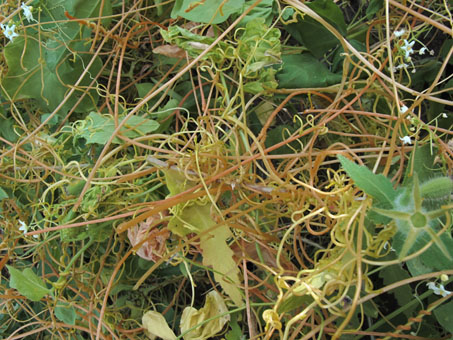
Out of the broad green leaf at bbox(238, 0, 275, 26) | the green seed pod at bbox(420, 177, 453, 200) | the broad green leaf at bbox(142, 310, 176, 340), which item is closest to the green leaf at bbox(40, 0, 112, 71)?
the broad green leaf at bbox(238, 0, 275, 26)

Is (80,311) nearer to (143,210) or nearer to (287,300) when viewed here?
(143,210)

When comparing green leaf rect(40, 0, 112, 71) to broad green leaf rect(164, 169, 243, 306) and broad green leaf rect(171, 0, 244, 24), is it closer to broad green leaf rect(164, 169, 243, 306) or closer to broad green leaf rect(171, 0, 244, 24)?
broad green leaf rect(171, 0, 244, 24)

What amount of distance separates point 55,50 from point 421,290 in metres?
0.75

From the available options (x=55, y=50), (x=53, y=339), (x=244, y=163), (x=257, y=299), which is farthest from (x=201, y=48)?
(x=53, y=339)

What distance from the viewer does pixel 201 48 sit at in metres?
0.69

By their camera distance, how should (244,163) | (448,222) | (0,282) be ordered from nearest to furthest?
(448,222) < (244,163) < (0,282)

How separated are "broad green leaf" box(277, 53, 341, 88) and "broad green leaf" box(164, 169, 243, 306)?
0.77 ft

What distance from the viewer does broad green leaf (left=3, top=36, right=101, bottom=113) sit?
0.81 metres

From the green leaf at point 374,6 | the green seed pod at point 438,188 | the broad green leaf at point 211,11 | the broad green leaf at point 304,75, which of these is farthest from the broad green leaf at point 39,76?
the green seed pod at point 438,188

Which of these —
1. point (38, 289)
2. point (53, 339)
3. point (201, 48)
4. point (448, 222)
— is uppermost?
point (201, 48)

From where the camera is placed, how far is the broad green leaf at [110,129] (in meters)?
0.72

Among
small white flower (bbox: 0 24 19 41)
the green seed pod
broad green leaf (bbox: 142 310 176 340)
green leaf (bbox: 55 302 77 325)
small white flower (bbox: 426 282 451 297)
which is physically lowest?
broad green leaf (bbox: 142 310 176 340)

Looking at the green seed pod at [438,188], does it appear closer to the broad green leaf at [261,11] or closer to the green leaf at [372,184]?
the green leaf at [372,184]

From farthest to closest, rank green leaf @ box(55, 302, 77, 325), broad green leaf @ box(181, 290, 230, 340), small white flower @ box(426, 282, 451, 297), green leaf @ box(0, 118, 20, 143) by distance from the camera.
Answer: green leaf @ box(0, 118, 20, 143) < green leaf @ box(55, 302, 77, 325) < broad green leaf @ box(181, 290, 230, 340) < small white flower @ box(426, 282, 451, 297)
